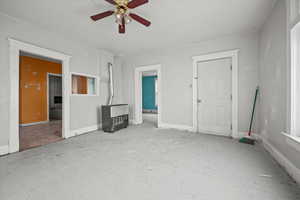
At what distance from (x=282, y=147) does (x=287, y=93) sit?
0.83m

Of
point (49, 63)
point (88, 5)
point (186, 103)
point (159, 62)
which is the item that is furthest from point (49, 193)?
point (49, 63)

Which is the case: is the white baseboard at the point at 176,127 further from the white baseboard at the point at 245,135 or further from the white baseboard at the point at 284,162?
the white baseboard at the point at 284,162

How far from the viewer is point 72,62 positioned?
→ 3.55 metres

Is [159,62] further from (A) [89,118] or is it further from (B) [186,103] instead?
(A) [89,118]

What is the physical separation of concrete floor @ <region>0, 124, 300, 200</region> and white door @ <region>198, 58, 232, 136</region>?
869mm

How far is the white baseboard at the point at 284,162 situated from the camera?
62.2 inches

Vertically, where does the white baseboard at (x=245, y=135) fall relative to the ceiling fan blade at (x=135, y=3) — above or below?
below

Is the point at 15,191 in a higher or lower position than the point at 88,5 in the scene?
lower

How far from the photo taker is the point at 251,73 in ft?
10.5

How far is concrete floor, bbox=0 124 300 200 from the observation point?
138 centimetres

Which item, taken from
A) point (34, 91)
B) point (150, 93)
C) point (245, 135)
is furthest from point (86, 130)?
point (150, 93)

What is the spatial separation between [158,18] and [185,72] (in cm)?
187

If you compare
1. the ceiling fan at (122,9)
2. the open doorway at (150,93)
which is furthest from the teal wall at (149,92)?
the ceiling fan at (122,9)

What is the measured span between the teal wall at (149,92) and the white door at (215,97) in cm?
538
